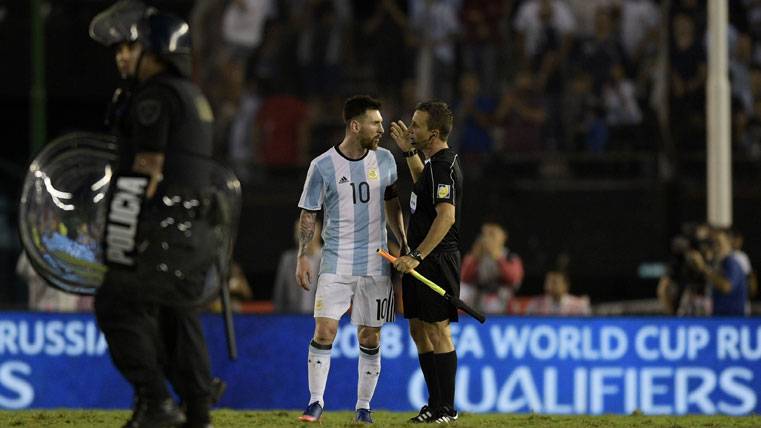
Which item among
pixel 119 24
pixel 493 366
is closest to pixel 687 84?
pixel 493 366

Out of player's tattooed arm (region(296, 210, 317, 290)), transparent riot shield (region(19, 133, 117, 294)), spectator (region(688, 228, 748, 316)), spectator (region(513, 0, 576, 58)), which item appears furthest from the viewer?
spectator (region(513, 0, 576, 58))

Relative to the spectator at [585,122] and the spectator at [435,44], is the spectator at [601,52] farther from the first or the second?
the spectator at [435,44]

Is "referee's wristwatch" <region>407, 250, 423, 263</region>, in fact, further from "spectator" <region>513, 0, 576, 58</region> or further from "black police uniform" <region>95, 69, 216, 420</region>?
"spectator" <region>513, 0, 576, 58</region>

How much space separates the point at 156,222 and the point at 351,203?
2636 mm

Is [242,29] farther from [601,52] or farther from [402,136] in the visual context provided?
[402,136]

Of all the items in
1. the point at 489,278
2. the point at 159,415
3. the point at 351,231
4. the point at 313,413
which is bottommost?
the point at 313,413

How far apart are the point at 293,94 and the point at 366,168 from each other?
11847 millimetres

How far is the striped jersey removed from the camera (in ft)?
35.6

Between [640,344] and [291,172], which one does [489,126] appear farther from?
[640,344]

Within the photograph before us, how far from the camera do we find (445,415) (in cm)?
1077

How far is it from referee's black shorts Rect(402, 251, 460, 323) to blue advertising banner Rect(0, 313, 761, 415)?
468cm

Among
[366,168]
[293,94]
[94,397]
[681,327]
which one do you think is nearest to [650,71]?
[293,94]

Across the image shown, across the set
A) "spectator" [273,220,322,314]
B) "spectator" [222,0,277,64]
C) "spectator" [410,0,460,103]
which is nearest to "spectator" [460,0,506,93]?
"spectator" [410,0,460,103]

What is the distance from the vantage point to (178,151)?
27.9 ft
